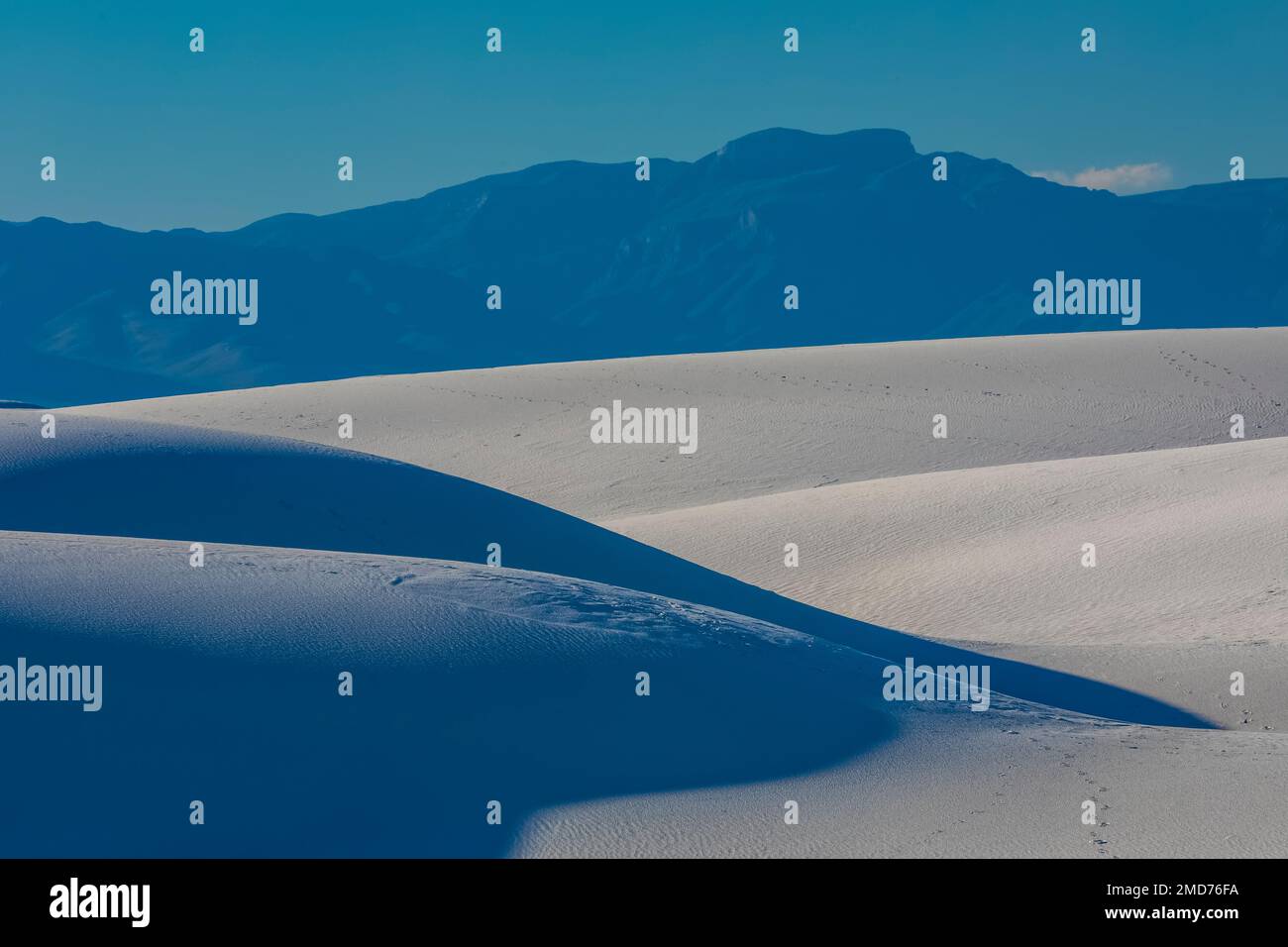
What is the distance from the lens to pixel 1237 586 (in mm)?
16234

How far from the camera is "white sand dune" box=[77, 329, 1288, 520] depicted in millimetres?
28984

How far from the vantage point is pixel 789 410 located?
33125 millimetres

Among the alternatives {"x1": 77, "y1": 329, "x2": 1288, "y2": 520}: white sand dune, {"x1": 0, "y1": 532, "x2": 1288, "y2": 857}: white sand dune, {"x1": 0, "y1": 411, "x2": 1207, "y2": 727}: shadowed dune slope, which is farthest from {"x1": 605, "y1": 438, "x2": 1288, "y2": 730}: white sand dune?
{"x1": 0, "y1": 532, "x2": 1288, "y2": 857}: white sand dune

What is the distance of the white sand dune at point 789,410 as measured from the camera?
29.0 metres

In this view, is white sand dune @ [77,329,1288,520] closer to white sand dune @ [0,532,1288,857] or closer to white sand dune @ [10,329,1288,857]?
white sand dune @ [10,329,1288,857]

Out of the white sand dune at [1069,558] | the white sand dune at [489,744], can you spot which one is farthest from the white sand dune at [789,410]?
the white sand dune at [489,744]

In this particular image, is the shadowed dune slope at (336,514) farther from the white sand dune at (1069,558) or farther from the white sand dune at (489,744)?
the white sand dune at (489,744)

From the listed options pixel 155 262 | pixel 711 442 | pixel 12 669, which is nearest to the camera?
pixel 12 669

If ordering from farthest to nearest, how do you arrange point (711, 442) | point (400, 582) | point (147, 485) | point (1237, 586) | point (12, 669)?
point (711, 442), point (1237, 586), point (147, 485), point (400, 582), point (12, 669)

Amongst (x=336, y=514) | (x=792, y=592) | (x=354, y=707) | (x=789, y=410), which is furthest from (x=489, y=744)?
(x=789, y=410)

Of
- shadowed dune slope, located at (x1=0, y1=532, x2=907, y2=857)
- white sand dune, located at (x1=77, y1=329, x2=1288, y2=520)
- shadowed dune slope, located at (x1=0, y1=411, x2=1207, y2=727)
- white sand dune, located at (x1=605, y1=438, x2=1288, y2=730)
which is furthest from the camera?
white sand dune, located at (x1=77, y1=329, x2=1288, y2=520)
